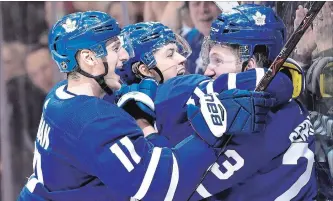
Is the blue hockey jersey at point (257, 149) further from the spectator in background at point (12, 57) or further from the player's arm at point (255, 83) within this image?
the spectator in background at point (12, 57)

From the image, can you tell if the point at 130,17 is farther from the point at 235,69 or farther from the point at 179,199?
the point at 179,199

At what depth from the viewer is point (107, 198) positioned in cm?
176

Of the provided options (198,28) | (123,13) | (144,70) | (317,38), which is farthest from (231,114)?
(123,13)

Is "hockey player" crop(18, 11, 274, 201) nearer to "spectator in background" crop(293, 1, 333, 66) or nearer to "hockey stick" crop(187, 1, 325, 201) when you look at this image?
"hockey stick" crop(187, 1, 325, 201)

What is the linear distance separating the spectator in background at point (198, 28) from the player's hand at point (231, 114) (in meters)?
1.22

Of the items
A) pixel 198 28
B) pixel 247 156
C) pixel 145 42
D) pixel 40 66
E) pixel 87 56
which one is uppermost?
pixel 87 56

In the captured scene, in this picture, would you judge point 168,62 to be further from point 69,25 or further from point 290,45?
point 290,45

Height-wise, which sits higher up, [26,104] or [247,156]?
[247,156]

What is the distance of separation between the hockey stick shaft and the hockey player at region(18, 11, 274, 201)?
49 millimetres

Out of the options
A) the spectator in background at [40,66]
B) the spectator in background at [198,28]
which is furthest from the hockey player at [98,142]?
the spectator in background at [40,66]

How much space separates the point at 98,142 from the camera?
Answer: 1651 millimetres

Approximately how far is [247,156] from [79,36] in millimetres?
533

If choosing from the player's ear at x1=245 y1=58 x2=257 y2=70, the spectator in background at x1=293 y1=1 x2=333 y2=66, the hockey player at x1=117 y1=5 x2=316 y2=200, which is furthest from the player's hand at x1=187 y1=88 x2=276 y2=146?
the spectator in background at x1=293 y1=1 x2=333 y2=66

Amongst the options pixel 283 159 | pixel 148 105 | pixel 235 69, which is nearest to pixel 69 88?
pixel 148 105
